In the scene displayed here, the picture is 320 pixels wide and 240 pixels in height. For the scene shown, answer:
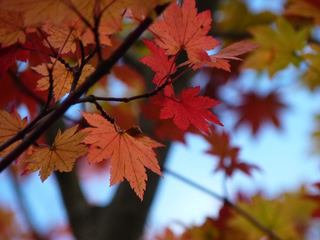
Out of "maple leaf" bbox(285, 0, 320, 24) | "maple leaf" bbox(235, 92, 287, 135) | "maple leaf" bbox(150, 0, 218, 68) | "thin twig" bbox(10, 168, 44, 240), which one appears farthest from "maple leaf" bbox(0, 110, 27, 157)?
"maple leaf" bbox(235, 92, 287, 135)

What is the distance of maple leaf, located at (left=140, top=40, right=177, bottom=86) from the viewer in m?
0.65

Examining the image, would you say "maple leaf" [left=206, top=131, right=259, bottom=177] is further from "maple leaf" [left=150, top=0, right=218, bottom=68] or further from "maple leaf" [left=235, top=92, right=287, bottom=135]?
"maple leaf" [left=235, top=92, right=287, bottom=135]

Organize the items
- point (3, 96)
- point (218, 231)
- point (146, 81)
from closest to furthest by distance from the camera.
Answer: point (3, 96)
point (218, 231)
point (146, 81)

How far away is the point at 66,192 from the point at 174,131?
1.84 ft

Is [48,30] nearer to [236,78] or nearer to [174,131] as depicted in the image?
[174,131]

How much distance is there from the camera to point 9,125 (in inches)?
24.8

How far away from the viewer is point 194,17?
0.67 m

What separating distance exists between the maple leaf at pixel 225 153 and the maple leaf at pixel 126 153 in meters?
0.50

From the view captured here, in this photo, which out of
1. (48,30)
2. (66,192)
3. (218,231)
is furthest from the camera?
(66,192)

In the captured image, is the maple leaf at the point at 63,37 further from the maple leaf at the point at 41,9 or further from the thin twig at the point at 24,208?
the thin twig at the point at 24,208

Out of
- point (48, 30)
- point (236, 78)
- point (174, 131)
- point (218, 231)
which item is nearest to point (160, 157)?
point (218, 231)

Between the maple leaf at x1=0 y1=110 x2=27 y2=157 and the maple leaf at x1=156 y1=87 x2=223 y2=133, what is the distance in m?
0.20

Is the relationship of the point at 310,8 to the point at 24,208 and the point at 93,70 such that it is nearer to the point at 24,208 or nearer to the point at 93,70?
the point at 93,70

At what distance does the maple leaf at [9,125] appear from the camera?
0.63 m
